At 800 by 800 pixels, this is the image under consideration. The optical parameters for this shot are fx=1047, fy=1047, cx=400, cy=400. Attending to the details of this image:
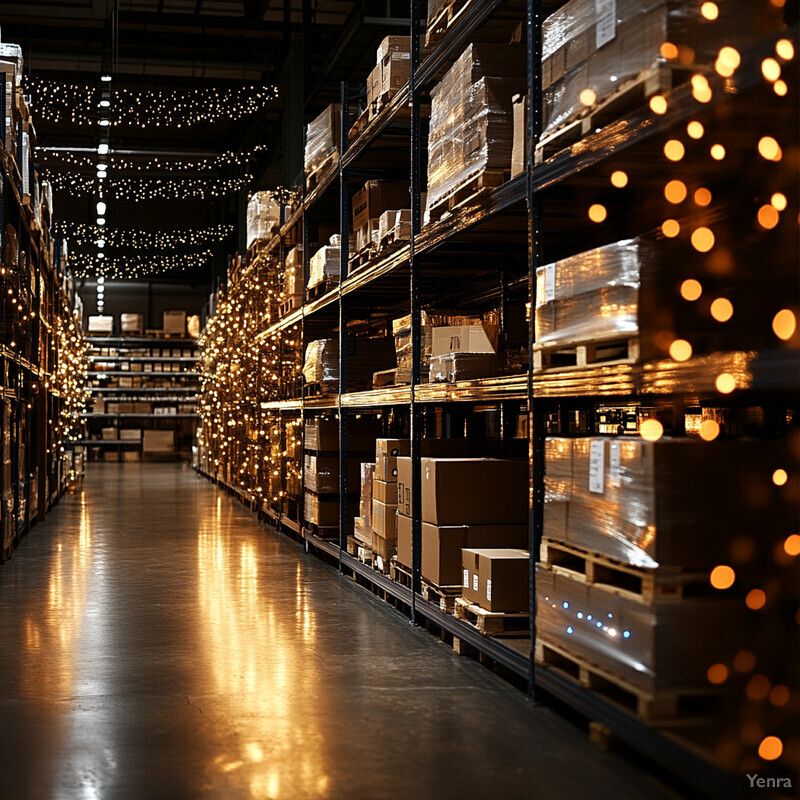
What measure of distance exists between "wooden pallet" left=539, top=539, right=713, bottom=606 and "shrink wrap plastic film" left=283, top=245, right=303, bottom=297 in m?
7.32

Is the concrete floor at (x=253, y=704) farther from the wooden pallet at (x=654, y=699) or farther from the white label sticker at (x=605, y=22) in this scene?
the white label sticker at (x=605, y=22)

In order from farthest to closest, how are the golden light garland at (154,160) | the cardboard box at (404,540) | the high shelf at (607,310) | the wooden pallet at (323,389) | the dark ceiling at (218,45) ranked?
the golden light garland at (154,160)
the dark ceiling at (218,45)
the wooden pallet at (323,389)
the cardboard box at (404,540)
the high shelf at (607,310)

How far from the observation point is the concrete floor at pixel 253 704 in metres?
3.84

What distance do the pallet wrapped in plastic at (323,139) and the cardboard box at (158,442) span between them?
2371cm

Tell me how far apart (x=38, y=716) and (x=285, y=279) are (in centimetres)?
848

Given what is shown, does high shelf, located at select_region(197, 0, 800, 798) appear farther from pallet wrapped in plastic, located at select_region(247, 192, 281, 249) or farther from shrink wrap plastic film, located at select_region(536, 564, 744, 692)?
pallet wrapped in plastic, located at select_region(247, 192, 281, 249)

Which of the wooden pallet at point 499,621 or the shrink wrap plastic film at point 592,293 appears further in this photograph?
the wooden pallet at point 499,621

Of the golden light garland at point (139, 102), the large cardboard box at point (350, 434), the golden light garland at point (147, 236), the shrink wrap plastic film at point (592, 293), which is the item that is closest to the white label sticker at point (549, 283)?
the shrink wrap plastic film at point (592, 293)

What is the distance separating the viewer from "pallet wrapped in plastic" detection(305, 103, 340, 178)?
988 centimetres

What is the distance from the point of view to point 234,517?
14.8 m

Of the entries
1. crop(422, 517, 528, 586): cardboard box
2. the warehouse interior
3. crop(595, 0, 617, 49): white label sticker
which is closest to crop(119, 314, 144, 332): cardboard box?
the warehouse interior

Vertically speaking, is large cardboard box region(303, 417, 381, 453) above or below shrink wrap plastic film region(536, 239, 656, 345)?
below

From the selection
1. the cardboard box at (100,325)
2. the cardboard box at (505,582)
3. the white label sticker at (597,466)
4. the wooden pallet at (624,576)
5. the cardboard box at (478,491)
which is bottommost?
the cardboard box at (505,582)

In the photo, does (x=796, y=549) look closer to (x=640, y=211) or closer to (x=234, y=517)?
(x=640, y=211)
